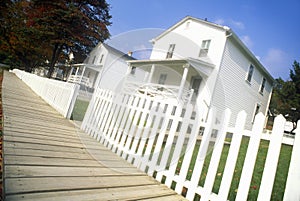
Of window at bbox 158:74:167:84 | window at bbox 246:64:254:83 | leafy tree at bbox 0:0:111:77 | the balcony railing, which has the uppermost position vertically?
leafy tree at bbox 0:0:111:77

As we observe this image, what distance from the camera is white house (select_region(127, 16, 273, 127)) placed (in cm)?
938

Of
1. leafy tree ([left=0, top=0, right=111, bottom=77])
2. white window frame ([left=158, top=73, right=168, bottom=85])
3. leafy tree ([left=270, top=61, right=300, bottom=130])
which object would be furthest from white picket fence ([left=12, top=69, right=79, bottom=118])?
leafy tree ([left=270, top=61, right=300, bottom=130])

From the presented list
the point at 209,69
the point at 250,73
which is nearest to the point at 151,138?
the point at 209,69

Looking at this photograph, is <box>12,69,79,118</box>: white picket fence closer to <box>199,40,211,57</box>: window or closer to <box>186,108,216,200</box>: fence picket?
<box>186,108,216,200</box>: fence picket

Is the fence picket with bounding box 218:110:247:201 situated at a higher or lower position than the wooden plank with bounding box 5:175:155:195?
higher

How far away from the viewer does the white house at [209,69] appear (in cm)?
938

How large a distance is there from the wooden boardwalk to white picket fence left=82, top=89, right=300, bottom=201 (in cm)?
22

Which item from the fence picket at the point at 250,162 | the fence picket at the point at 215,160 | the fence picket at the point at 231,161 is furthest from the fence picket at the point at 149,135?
the fence picket at the point at 250,162

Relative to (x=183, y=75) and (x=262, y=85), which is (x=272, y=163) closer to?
(x=183, y=75)

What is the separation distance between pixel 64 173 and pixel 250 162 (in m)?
1.74

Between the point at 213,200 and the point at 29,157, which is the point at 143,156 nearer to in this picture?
the point at 213,200

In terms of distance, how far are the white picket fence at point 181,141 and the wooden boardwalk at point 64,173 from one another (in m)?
0.22

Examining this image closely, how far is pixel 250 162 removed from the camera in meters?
1.56

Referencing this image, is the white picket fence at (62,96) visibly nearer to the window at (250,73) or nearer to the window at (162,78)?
the window at (162,78)
